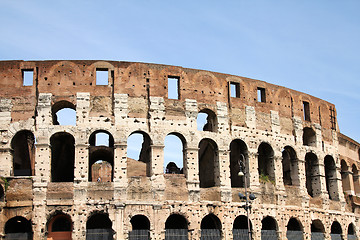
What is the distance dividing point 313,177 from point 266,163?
3.70m

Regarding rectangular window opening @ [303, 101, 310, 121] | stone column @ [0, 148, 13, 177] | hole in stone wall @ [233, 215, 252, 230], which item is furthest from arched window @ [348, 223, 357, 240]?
stone column @ [0, 148, 13, 177]

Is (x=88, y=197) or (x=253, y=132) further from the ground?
(x=253, y=132)

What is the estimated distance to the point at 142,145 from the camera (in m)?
31.1

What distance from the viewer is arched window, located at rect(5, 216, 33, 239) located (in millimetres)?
23703

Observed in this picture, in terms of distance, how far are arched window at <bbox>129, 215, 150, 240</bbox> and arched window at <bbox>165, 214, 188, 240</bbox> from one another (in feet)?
3.39

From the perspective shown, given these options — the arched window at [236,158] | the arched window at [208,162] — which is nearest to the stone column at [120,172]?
the arched window at [208,162]

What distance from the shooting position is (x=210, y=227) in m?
27.0

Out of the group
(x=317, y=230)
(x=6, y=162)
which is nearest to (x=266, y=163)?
(x=317, y=230)

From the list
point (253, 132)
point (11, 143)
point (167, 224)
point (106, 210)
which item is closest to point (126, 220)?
point (106, 210)

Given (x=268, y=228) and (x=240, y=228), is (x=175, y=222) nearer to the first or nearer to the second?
(x=240, y=228)

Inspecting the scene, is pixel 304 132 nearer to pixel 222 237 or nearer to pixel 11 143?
pixel 222 237

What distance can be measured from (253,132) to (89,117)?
900 cm

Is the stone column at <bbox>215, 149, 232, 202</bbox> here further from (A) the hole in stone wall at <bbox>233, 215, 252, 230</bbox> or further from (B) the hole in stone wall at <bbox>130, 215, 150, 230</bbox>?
(B) the hole in stone wall at <bbox>130, 215, 150, 230</bbox>

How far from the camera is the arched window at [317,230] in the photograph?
96.3 feet
